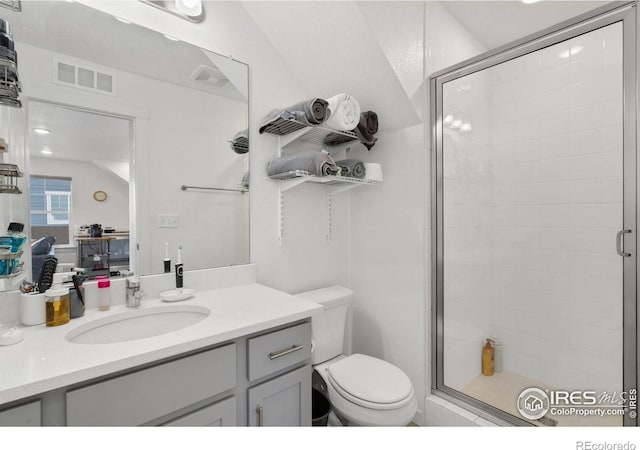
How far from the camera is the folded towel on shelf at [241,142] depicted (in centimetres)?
158

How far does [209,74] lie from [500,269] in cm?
227

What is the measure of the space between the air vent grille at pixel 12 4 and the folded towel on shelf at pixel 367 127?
143 centimetres

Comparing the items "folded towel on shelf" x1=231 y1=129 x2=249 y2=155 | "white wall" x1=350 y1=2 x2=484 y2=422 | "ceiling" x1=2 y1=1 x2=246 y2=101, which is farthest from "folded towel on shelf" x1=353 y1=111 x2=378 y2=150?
"ceiling" x1=2 y1=1 x2=246 y2=101

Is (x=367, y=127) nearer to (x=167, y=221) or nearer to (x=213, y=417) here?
(x=167, y=221)

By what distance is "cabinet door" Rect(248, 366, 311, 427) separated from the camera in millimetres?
1037

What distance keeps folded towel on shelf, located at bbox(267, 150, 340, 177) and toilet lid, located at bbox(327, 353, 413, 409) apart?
38.1 inches

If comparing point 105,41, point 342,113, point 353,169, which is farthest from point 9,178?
point 353,169

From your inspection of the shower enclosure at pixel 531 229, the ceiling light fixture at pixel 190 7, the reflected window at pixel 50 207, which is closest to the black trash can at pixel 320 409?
the shower enclosure at pixel 531 229

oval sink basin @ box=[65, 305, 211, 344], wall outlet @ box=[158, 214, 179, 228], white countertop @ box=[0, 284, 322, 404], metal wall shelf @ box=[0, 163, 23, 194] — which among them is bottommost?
oval sink basin @ box=[65, 305, 211, 344]

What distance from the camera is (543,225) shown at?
2088 millimetres

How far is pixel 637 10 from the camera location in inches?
45.2

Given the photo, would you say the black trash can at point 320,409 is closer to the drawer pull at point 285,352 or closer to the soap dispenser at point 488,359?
the drawer pull at point 285,352

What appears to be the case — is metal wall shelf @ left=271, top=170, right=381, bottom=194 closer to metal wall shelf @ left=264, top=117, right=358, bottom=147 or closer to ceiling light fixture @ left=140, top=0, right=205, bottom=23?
metal wall shelf @ left=264, top=117, right=358, bottom=147

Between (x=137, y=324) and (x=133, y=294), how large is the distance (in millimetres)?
113
